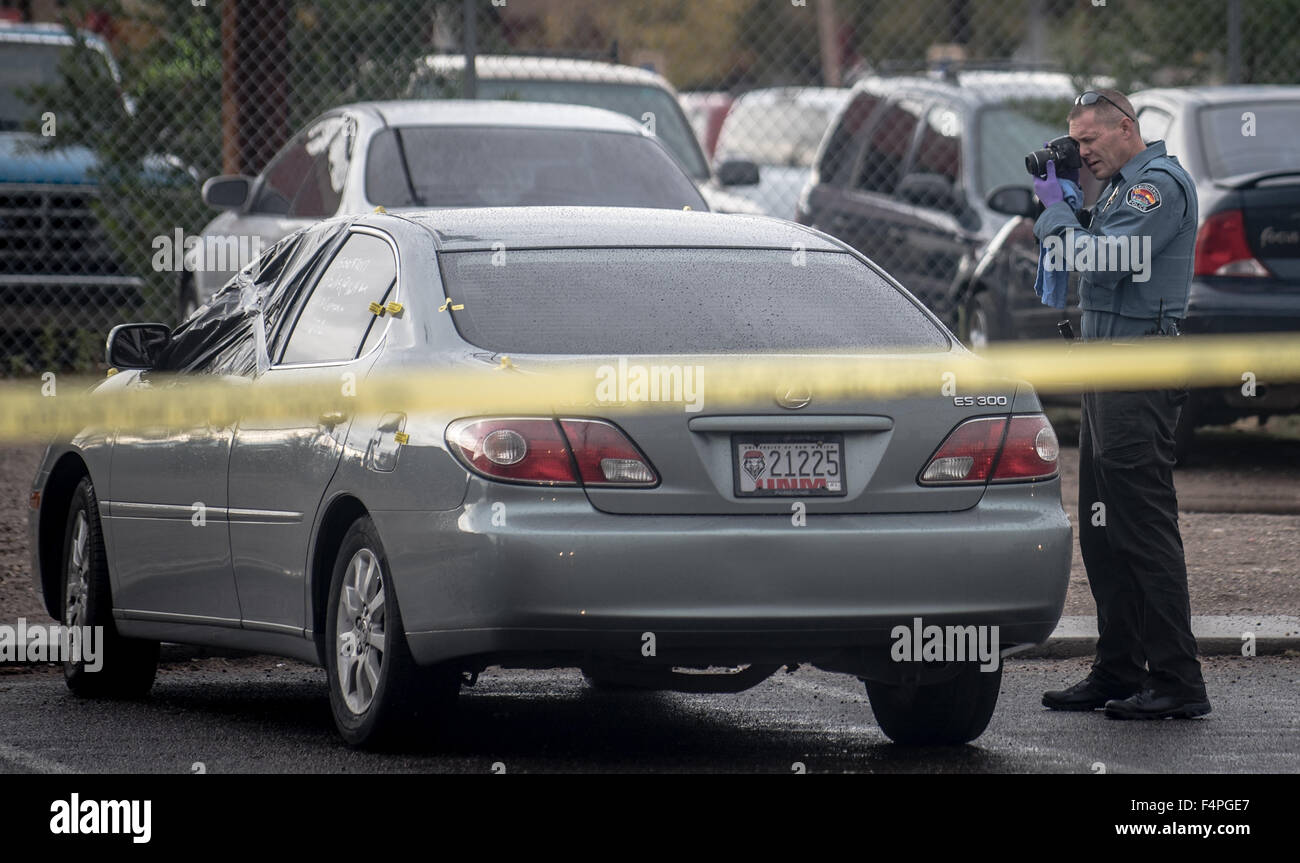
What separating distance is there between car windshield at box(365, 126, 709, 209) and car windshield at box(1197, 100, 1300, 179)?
9.08 feet

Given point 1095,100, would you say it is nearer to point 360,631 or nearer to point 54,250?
point 360,631

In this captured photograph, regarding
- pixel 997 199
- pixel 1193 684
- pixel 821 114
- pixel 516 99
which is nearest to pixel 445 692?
pixel 1193 684

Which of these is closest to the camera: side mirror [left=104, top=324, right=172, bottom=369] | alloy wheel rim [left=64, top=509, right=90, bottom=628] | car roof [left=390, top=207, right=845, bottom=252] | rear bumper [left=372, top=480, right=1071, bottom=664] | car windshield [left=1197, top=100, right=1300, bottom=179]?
rear bumper [left=372, top=480, right=1071, bottom=664]

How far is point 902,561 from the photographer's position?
632 centimetres

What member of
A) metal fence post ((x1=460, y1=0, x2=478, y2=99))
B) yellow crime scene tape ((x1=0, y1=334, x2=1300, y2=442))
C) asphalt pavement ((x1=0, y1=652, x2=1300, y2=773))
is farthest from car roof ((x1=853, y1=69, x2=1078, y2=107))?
yellow crime scene tape ((x1=0, y1=334, x2=1300, y2=442))

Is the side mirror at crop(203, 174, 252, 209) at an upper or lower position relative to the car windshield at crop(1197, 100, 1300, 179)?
lower

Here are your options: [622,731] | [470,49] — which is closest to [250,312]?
[622,731]

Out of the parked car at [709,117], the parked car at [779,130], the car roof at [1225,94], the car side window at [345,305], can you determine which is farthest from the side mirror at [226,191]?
the parked car at [709,117]

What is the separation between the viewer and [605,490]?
6.19 metres

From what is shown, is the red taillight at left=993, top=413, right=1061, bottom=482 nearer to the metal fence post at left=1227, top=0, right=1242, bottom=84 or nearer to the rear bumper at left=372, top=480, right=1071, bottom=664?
the rear bumper at left=372, top=480, right=1071, bottom=664

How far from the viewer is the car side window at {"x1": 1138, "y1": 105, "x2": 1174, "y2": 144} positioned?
42.9 feet

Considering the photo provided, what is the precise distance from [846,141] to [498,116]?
5340mm
